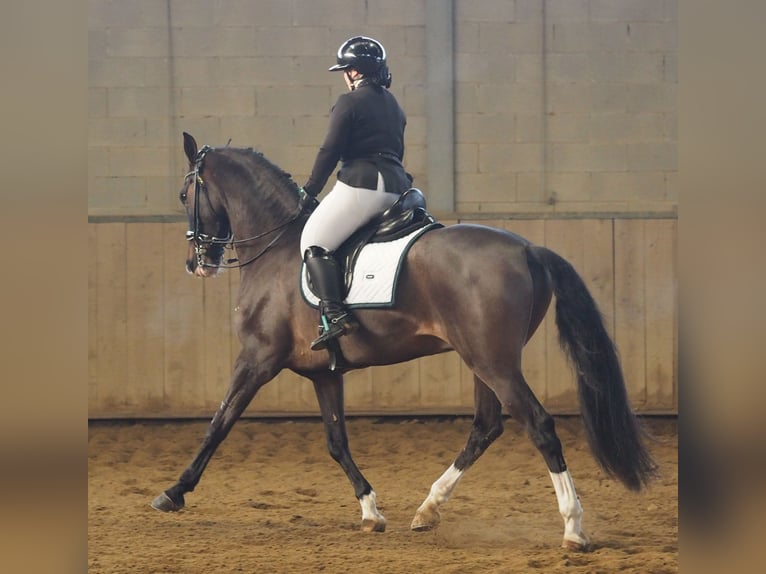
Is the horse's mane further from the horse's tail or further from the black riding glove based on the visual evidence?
the horse's tail

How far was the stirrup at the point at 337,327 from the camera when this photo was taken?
3.76 m

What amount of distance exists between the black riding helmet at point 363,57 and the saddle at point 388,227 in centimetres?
53

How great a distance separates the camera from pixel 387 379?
6.54 m

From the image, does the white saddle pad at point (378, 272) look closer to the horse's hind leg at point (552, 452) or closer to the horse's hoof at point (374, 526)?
the horse's hind leg at point (552, 452)

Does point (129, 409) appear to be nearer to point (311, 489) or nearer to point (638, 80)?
point (311, 489)

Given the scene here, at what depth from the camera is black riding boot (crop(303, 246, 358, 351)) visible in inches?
148

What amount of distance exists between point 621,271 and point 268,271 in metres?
3.17

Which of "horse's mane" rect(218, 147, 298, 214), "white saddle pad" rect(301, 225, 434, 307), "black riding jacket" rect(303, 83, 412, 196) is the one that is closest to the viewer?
"white saddle pad" rect(301, 225, 434, 307)

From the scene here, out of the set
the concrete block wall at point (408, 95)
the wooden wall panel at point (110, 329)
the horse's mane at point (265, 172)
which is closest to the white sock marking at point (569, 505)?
the horse's mane at point (265, 172)

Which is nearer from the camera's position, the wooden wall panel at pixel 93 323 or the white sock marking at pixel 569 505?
the white sock marking at pixel 569 505

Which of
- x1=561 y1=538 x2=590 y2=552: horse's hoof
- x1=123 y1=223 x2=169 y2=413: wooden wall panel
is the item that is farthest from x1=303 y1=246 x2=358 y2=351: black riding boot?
x1=123 y1=223 x2=169 y2=413: wooden wall panel

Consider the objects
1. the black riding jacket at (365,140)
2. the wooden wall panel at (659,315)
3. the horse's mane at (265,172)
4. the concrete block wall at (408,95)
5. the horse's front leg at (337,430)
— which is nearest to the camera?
the black riding jacket at (365,140)

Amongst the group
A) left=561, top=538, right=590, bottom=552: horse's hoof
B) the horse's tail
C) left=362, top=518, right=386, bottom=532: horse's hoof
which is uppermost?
the horse's tail

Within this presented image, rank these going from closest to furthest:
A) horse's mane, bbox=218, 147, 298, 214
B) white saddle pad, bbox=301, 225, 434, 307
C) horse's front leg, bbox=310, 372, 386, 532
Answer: white saddle pad, bbox=301, 225, 434, 307 < horse's front leg, bbox=310, 372, 386, 532 < horse's mane, bbox=218, 147, 298, 214
